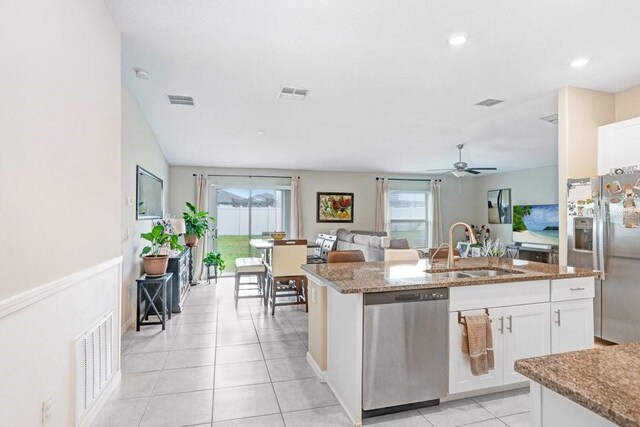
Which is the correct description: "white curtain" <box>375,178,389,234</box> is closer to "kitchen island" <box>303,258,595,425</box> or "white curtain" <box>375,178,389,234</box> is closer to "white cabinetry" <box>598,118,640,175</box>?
"white cabinetry" <box>598,118,640,175</box>

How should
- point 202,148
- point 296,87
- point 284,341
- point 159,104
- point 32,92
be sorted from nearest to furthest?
point 32,92, point 284,341, point 296,87, point 159,104, point 202,148

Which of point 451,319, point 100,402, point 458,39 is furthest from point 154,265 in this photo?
point 458,39

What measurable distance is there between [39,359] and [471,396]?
103 inches

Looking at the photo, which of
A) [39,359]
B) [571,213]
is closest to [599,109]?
[571,213]

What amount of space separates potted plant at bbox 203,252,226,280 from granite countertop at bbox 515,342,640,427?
21.7 feet

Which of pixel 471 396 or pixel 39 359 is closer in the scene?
pixel 39 359

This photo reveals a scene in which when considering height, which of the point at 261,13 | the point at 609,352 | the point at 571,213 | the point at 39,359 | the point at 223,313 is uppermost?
the point at 261,13

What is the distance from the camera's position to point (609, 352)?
1.09 metres

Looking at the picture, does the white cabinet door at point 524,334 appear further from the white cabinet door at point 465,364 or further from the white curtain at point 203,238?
the white curtain at point 203,238

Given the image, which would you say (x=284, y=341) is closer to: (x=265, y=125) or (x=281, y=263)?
(x=281, y=263)

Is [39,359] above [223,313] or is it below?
above

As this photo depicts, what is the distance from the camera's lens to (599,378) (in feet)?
2.98

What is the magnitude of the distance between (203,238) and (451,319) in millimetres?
6059

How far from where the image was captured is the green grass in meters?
7.84
